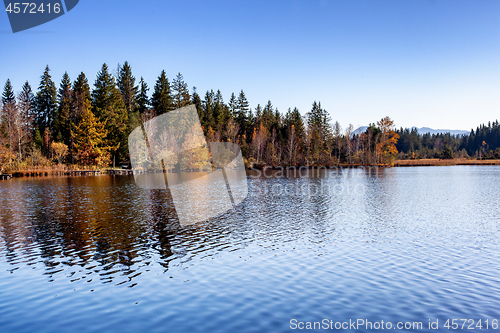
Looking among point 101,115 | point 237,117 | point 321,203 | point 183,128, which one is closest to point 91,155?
point 101,115

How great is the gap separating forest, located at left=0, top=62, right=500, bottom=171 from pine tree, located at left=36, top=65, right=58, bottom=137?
69 mm

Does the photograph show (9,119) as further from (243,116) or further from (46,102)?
(243,116)

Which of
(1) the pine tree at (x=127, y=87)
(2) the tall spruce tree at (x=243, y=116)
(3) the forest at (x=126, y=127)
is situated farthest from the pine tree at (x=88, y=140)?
(2) the tall spruce tree at (x=243, y=116)

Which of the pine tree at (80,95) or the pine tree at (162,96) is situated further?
the pine tree at (162,96)

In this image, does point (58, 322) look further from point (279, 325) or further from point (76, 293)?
point (279, 325)

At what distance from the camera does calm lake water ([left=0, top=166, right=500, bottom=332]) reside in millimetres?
8367

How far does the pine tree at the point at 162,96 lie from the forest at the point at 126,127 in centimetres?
28

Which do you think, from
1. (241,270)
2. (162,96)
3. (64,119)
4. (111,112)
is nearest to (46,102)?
(64,119)

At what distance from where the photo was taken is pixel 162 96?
92.1m

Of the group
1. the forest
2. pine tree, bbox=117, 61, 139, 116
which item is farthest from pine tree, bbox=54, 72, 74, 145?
pine tree, bbox=117, 61, 139, 116

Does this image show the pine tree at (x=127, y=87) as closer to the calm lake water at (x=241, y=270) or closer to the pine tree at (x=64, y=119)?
the pine tree at (x=64, y=119)

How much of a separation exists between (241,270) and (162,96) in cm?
8719

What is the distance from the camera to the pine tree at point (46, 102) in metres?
88.8

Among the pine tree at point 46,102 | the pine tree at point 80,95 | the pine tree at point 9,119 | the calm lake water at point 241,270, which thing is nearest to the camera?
the calm lake water at point 241,270
